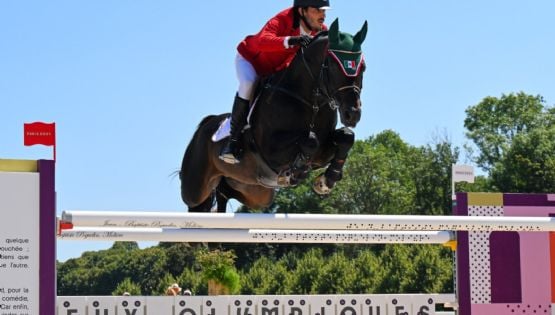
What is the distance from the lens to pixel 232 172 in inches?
263

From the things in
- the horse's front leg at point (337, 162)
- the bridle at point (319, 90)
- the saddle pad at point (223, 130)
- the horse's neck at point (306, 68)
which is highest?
the horse's neck at point (306, 68)

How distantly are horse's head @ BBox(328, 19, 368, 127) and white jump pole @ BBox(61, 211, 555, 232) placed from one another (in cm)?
72

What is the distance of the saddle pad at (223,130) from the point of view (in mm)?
6598

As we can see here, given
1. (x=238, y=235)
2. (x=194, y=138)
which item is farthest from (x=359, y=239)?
(x=194, y=138)

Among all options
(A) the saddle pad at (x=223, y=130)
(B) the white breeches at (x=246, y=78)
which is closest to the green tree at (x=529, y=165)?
(A) the saddle pad at (x=223, y=130)

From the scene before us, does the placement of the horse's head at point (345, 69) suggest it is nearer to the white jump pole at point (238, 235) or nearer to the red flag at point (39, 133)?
the white jump pole at point (238, 235)

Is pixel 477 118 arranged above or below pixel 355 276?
above

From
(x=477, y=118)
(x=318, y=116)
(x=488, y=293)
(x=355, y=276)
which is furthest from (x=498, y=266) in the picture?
(x=477, y=118)

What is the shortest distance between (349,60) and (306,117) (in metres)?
0.70

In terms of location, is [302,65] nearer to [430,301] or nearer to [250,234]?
[250,234]

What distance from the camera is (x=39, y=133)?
15.7ft

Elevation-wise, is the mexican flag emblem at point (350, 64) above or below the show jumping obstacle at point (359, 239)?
above

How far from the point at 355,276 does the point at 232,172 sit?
1710cm

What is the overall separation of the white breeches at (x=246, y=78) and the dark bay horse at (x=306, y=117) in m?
0.07
